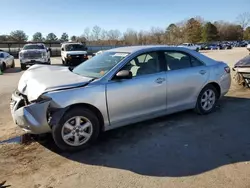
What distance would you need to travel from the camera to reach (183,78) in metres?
5.32

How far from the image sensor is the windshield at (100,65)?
4.67m

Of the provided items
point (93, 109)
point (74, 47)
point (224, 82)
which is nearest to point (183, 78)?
point (224, 82)

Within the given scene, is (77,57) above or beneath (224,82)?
above

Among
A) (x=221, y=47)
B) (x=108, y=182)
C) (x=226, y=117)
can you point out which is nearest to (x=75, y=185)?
(x=108, y=182)

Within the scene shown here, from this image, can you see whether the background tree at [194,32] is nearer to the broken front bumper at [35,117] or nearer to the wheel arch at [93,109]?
the wheel arch at [93,109]

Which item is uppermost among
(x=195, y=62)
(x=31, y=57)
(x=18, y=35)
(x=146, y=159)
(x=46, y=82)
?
(x=18, y=35)

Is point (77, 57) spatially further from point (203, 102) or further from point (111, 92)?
point (111, 92)

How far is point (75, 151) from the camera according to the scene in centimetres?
418

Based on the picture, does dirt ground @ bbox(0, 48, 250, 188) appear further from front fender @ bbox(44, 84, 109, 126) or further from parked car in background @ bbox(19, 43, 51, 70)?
parked car in background @ bbox(19, 43, 51, 70)

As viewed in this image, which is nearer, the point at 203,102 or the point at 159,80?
the point at 159,80

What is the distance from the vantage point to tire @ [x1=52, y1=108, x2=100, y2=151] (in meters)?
4.03

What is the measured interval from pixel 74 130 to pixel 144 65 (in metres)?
1.78

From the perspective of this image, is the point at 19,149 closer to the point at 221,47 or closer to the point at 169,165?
the point at 169,165

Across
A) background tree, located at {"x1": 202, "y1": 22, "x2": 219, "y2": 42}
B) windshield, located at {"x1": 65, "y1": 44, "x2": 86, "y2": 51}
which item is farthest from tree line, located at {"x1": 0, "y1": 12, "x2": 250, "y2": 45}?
windshield, located at {"x1": 65, "y1": 44, "x2": 86, "y2": 51}
